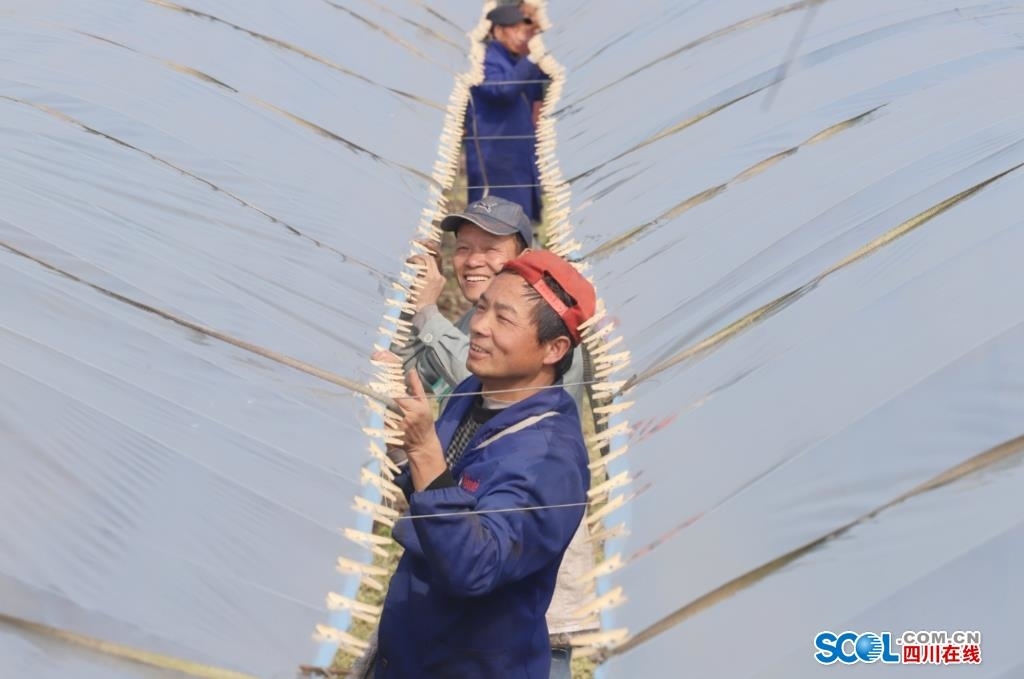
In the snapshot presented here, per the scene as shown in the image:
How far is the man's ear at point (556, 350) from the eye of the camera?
7.27ft

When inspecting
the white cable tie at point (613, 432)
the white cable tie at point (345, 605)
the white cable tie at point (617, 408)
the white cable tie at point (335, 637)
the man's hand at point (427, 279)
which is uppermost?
the man's hand at point (427, 279)

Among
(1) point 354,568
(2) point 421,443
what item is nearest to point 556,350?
(2) point 421,443

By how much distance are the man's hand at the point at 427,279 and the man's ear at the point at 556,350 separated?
0.79 metres

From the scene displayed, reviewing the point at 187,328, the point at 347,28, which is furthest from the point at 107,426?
→ the point at 347,28

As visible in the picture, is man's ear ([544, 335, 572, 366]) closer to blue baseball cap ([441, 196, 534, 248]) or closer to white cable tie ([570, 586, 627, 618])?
white cable tie ([570, 586, 627, 618])

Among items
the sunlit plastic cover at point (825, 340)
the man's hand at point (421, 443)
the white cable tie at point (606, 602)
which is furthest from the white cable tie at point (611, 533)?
the man's hand at point (421, 443)

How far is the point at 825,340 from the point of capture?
2.12 meters

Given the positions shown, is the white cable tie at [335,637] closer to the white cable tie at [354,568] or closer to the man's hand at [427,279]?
the white cable tie at [354,568]

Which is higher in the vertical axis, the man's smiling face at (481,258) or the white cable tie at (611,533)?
the man's smiling face at (481,258)

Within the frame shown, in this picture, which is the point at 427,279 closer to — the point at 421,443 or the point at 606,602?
the point at 421,443

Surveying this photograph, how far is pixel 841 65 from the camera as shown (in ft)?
11.0

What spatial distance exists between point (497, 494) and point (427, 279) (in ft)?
4.22

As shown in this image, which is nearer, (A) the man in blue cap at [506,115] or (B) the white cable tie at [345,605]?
(B) the white cable tie at [345,605]
